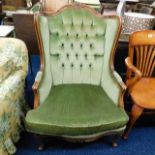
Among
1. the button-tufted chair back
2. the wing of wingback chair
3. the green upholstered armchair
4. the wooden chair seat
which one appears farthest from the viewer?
the button-tufted chair back

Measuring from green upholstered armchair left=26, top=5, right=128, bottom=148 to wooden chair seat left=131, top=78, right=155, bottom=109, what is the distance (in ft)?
0.44

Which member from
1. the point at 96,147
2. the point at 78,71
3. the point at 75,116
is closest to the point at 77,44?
the point at 78,71

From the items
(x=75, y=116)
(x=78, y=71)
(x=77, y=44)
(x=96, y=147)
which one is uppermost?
(x=77, y=44)

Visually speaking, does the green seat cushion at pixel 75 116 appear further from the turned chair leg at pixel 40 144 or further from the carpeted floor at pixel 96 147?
the carpeted floor at pixel 96 147

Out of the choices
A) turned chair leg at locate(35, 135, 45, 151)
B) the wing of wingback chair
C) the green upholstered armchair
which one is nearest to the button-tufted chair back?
the green upholstered armchair

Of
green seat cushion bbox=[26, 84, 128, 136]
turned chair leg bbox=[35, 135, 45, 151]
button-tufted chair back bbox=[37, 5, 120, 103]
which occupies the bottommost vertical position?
turned chair leg bbox=[35, 135, 45, 151]

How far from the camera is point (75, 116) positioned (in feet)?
5.33

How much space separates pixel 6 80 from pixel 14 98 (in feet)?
0.46

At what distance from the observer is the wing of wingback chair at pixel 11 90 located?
156cm

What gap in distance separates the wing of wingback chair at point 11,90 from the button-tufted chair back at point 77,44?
0.71 ft

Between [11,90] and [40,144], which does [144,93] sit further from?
[11,90]

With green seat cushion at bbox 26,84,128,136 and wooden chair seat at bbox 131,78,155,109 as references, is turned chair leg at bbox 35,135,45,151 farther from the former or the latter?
wooden chair seat at bbox 131,78,155,109

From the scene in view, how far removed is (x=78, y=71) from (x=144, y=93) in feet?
1.90

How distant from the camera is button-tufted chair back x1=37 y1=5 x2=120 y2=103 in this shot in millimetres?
1936
